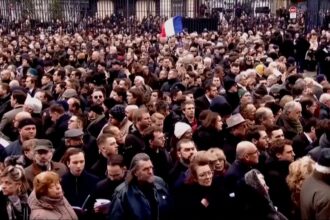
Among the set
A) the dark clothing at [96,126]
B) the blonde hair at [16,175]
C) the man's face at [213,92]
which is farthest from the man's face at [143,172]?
the man's face at [213,92]

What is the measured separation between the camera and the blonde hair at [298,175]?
6.22 meters

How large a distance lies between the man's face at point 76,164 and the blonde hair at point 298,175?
2186 mm

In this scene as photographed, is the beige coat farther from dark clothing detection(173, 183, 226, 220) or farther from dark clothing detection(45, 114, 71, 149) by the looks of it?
dark clothing detection(45, 114, 71, 149)

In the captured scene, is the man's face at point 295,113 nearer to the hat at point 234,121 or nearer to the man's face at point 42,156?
the hat at point 234,121

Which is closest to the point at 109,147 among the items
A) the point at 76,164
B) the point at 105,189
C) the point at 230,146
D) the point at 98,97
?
the point at 76,164

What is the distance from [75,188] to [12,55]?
12939mm

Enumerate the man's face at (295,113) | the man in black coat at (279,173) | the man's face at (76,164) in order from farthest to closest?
the man's face at (295,113)
the man's face at (76,164)
the man in black coat at (279,173)

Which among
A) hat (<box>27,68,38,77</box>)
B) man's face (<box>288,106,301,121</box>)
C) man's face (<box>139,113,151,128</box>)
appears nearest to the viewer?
man's face (<box>139,113,151,128</box>)

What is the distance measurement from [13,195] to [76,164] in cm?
111

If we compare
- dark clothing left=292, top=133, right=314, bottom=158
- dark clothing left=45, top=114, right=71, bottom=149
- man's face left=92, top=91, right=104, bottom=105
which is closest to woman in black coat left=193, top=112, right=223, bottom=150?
dark clothing left=292, top=133, right=314, bottom=158

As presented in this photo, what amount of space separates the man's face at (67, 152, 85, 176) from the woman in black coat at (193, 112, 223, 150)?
2247 mm

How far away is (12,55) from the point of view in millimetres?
19031

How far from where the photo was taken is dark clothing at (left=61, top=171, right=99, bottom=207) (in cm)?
681

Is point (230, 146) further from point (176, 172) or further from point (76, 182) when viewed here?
point (76, 182)
